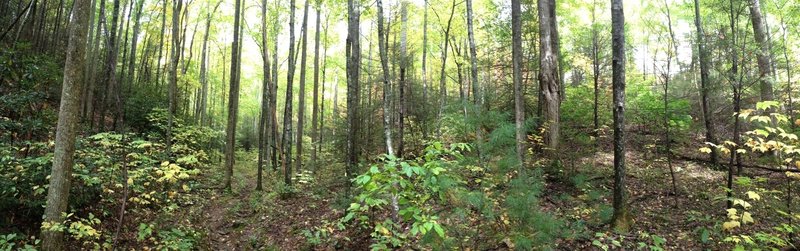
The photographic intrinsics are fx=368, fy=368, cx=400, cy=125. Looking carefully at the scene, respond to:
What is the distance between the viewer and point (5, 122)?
19.1 feet

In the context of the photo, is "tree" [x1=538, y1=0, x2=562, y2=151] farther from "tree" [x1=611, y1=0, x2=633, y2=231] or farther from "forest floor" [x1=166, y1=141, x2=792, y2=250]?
"tree" [x1=611, y1=0, x2=633, y2=231]

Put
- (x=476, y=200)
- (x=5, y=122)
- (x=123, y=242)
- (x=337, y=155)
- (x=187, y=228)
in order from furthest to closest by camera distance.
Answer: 1. (x=337, y=155)
2. (x=187, y=228)
3. (x=123, y=242)
4. (x=5, y=122)
5. (x=476, y=200)

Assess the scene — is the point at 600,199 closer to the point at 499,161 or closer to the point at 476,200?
the point at 499,161

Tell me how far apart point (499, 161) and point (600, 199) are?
149 inches

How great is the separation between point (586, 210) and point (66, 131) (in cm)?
836

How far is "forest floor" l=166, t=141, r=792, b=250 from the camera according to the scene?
6016mm

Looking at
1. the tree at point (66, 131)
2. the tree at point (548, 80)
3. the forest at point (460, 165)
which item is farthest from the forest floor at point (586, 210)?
the tree at point (66, 131)

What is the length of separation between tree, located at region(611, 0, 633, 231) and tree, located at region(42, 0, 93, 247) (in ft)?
25.1

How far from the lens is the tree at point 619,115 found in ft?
19.4

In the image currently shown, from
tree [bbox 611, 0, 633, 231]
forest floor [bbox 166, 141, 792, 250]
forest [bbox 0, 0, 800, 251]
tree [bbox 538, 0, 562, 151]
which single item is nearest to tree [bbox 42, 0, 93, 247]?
forest [bbox 0, 0, 800, 251]

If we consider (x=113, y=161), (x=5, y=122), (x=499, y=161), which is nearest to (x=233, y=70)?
Answer: (x=113, y=161)

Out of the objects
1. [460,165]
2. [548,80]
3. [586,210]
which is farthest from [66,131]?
[548,80]

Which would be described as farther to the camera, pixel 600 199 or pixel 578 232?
pixel 600 199

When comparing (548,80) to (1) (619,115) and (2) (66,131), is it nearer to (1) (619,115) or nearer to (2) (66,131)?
(1) (619,115)
